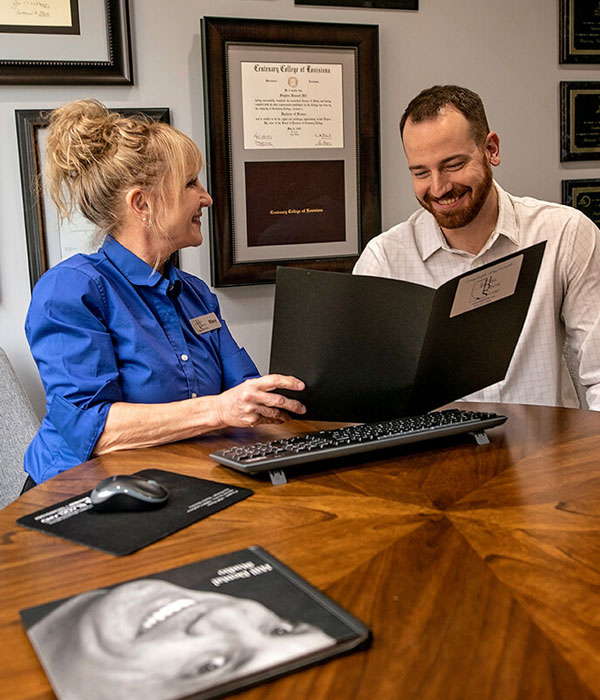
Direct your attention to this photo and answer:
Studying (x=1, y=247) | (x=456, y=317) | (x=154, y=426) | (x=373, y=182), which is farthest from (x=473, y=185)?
(x=1, y=247)

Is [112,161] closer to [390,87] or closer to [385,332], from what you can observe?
[385,332]

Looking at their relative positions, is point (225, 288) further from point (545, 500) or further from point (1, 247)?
point (545, 500)

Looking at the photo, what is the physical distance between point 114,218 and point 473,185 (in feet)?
3.23

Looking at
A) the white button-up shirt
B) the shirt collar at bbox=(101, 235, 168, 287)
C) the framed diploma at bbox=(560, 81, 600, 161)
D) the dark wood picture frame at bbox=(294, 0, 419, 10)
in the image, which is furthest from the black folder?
the framed diploma at bbox=(560, 81, 600, 161)

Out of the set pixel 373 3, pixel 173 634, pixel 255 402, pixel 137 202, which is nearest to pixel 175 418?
pixel 255 402

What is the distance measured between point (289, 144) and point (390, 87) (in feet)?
1.49

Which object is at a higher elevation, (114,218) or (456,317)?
(114,218)

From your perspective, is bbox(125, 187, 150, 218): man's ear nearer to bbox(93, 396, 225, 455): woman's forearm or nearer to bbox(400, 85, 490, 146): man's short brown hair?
bbox(93, 396, 225, 455): woman's forearm

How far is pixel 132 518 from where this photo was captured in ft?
3.51

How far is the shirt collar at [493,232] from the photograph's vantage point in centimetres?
216

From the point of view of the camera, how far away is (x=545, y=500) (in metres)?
1.09

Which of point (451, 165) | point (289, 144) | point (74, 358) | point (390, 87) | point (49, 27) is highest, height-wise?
point (49, 27)

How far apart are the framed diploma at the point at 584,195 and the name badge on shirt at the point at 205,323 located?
1681 mm

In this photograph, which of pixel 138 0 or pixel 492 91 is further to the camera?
pixel 492 91
